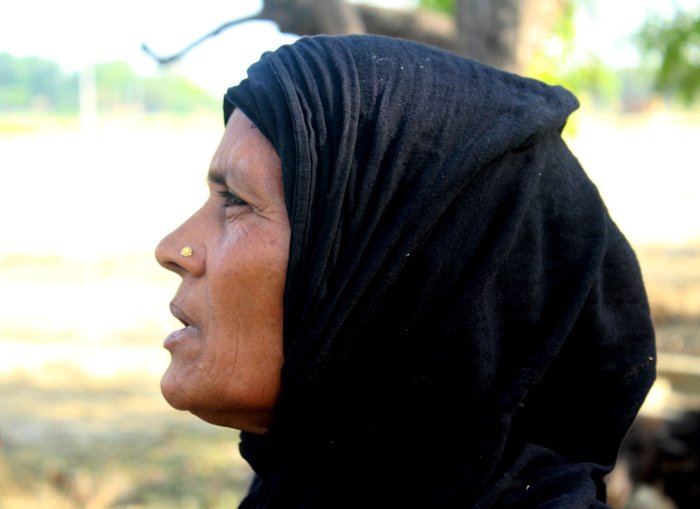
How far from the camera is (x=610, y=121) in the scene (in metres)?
53.7

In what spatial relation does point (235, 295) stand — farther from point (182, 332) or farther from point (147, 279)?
point (147, 279)

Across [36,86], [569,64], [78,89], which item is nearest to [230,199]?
[569,64]

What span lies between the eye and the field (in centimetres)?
326

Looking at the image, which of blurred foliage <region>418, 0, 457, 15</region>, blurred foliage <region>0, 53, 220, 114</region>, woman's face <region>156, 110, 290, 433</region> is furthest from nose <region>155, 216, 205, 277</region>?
blurred foliage <region>0, 53, 220, 114</region>

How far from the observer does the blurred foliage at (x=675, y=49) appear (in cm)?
671

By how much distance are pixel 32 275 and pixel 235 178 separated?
1230 centimetres

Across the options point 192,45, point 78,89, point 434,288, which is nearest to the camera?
point 434,288

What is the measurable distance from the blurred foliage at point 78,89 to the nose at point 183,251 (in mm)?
7339

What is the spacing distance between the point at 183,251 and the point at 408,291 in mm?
420

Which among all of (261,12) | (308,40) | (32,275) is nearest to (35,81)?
(32,275)

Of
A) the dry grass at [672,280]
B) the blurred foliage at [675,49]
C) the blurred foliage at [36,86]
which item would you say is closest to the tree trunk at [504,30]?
the blurred foliage at [675,49]

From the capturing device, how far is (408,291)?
5.38 ft

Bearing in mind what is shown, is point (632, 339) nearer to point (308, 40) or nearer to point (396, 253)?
point (396, 253)

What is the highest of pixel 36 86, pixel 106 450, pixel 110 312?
pixel 36 86
